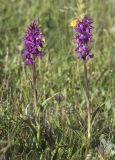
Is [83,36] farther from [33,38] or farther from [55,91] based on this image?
[55,91]

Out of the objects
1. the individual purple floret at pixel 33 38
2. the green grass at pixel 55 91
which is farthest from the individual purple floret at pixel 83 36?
the green grass at pixel 55 91

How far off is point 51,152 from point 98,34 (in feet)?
9.68

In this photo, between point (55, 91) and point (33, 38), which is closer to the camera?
point (33, 38)

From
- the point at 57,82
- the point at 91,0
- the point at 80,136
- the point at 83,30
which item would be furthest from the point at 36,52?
the point at 91,0

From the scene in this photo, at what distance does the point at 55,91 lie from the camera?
445 centimetres

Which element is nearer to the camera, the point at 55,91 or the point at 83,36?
the point at 83,36

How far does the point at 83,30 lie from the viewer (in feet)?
10.8

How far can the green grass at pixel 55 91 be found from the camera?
3.26 metres

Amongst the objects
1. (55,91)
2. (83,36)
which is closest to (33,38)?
(83,36)

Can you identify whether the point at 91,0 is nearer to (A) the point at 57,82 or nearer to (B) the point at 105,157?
(A) the point at 57,82

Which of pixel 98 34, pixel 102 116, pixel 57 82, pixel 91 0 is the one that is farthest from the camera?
pixel 91 0

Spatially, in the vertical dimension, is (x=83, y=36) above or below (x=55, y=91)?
above

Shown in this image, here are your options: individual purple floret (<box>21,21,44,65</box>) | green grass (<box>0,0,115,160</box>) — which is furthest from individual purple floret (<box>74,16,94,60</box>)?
green grass (<box>0,0,115,160</box>)

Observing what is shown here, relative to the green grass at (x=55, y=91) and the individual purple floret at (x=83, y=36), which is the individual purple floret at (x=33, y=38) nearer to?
the individual purple floret at (x=83, y=36)
